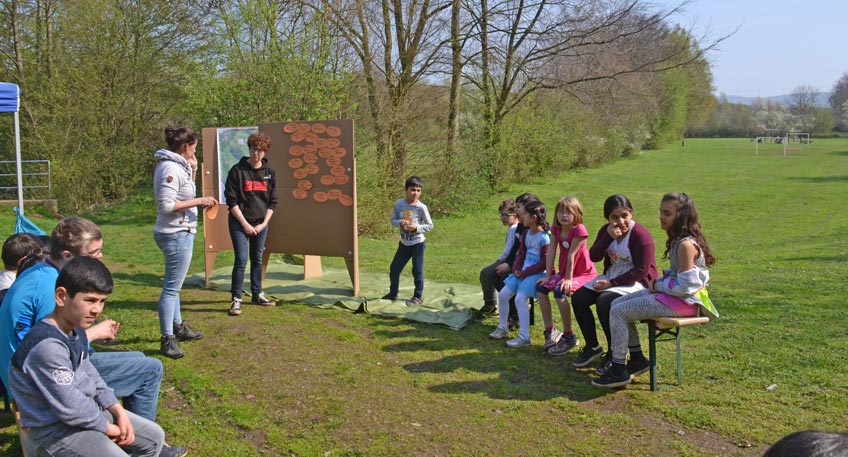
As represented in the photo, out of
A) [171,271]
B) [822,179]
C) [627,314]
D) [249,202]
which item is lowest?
[627,314]

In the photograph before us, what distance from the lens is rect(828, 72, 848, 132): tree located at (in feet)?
245

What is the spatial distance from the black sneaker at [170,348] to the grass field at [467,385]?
88mm

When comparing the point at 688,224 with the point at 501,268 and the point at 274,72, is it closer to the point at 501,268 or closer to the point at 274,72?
the point at 501,268

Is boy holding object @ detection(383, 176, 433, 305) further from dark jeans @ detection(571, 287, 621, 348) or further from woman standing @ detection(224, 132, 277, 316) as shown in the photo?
dark jeans @ detection(571, 287, 621, 348)

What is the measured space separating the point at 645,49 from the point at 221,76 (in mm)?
11282

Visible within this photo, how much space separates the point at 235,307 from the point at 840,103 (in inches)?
3749

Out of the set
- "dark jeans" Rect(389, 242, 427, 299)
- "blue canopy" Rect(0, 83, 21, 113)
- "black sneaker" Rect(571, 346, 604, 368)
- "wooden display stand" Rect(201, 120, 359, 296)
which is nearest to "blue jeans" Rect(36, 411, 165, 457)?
"black sneaker" Rect(571, 346, 604, 368)

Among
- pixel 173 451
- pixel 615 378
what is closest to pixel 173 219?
pixel 173 451

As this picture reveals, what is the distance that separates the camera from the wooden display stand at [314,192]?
26.3 ft

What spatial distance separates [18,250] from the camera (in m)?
4.15

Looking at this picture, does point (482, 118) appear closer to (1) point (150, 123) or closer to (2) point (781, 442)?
(1) point (150, 123)

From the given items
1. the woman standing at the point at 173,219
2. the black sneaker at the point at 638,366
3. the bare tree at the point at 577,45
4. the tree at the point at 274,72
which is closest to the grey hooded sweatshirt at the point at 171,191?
the woman standing at the point at 173,219

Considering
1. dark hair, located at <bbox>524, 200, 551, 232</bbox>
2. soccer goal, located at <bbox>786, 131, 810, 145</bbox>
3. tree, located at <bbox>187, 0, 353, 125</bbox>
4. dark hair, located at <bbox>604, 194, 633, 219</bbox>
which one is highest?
soccer goal, located at <bbox>786, 131, 810, 145</bbox>

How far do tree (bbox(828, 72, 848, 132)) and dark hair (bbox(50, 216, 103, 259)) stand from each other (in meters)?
86.2
